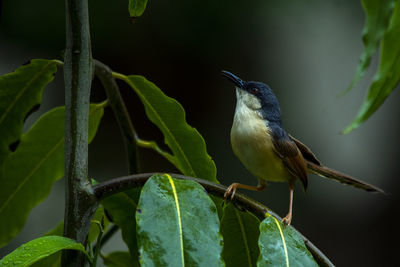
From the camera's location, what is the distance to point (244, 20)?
5.92 m

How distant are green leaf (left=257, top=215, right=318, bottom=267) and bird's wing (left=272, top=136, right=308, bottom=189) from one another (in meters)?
0.90

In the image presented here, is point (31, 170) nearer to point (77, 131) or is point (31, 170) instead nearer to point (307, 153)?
point (77, 131)

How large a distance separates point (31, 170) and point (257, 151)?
928mm

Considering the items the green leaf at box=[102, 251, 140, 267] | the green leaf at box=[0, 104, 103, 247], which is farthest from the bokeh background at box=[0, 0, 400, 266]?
the green leaf at box=[0, 104, 103, 247]

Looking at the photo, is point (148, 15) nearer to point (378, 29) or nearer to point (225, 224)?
point (225, 224)

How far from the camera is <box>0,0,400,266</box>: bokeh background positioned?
5664mm

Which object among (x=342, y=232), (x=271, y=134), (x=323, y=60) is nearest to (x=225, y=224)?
(x=271, y=134)

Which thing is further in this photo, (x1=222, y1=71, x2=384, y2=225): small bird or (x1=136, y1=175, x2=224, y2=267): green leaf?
(x1=222, y1=71, x2=384, y2=225): small bird

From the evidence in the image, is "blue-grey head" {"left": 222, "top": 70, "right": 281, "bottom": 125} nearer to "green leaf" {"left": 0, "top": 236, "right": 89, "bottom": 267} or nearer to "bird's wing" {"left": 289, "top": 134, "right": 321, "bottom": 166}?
"bird's wing" {"left": 289, "top": 134, "right": 321, "bottom": 166}

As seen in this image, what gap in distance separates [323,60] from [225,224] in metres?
5.35

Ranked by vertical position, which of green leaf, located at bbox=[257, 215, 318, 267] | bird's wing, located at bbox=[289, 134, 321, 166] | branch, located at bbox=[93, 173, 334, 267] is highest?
branch, located at bbox=[93, 173, 334, 267]

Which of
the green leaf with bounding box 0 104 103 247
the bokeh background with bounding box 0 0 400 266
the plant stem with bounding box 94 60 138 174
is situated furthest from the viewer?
the bokeh background with bounding box 0 0 400 266

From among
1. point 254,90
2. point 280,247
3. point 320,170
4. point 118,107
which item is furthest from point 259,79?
point 280,247

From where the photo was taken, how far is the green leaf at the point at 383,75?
1050mm
